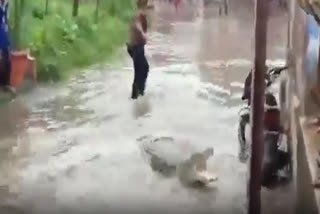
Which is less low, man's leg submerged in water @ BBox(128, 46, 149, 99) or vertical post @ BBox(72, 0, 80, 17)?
vertical post @ BBox(72, 0, 80, 17)

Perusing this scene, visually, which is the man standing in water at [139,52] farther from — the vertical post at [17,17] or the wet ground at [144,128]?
the vertical post at [17,17]

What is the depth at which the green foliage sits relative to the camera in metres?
1.38

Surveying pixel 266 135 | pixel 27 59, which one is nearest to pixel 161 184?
pixel 266 135

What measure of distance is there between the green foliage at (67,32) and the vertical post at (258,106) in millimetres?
244

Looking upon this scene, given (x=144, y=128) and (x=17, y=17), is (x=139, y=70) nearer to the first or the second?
(x=144, y=128)

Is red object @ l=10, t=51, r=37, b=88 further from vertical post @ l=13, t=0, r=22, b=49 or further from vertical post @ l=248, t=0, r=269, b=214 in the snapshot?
vertical post @ l=248, t=0, r=269, b=214

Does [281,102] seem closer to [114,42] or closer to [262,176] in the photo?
[262,176]

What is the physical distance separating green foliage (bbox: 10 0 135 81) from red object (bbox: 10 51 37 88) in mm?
13

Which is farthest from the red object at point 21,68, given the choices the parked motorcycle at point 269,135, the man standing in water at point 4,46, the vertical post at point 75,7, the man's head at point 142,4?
the parked motorcycle at point 269,135

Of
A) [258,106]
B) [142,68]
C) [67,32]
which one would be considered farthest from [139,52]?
[258,106]

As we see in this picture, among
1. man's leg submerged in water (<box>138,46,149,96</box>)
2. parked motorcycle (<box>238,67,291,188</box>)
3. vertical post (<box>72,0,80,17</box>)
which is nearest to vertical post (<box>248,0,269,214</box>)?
parked motorcycle (<box>238,67,291,188</box>)

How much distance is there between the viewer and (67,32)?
4.60ft

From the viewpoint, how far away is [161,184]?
4.54ft

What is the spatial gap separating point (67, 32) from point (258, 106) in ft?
1.26
